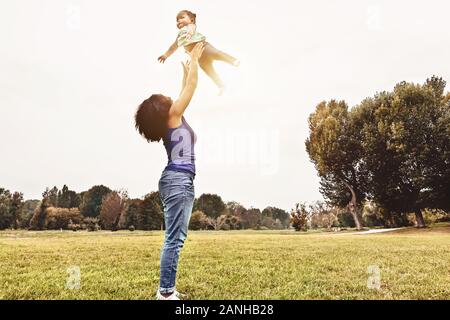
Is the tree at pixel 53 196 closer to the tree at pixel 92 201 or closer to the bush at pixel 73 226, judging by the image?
the tree at pixel 92 201

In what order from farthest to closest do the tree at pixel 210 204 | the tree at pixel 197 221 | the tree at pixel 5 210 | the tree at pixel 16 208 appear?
the tree at pixel 210 204 < the tree at pixel 197 221 < the tree at pixel 16 208 < the tree at pixel 5 210

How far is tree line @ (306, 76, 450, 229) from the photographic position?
29.6 meters

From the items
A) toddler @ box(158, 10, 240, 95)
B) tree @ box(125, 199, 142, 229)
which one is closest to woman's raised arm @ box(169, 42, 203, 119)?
toddler @ box(158, 10, 240, 95)

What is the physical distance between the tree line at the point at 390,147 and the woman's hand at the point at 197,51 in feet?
92.2

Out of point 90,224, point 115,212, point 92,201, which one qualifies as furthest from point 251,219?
point 90,224

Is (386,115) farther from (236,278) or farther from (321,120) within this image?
(236,278)

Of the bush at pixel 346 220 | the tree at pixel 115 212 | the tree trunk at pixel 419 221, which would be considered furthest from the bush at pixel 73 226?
the tree trunk at pixel 419 221

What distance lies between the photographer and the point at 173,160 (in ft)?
12.9

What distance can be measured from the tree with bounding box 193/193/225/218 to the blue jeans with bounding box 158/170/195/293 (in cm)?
4612

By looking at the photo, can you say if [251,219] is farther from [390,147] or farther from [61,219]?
[61,219]

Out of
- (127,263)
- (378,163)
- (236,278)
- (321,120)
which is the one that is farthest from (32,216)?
(236,278)

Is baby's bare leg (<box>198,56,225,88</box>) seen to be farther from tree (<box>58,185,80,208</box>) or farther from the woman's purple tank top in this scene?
tree (<box>58,185,80,208</box>)

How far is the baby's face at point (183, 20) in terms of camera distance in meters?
4.38
